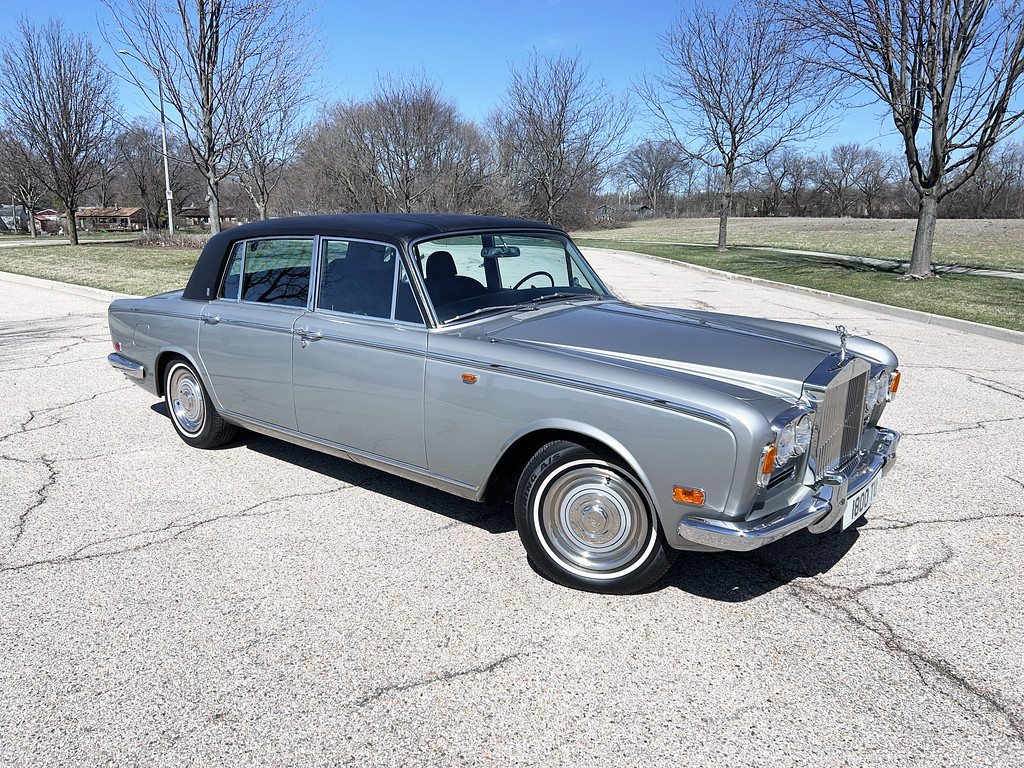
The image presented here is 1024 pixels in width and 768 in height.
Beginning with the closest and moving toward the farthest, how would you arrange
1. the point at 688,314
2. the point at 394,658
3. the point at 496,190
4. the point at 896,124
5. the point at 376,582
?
the point at 394,658, the point at 376,582, the point at 688,314, the point at 896,124, the point at 496,190

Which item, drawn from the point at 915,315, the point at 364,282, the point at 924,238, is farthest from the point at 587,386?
the point at 924,238

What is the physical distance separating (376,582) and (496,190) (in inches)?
1583

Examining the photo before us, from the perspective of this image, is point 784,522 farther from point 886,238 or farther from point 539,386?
point 886,238

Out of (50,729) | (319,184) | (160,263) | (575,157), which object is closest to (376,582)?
(50,729)

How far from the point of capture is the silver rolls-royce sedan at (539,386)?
2.93 m

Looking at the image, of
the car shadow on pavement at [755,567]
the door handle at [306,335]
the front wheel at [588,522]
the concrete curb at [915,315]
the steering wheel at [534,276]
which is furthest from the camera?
the concrete curb at [915,315]

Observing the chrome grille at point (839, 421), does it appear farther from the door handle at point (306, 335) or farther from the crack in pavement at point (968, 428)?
the door handle at point (306, 335)

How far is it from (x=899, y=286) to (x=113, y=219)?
3965 inches

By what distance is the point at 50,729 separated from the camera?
2426 millimetres

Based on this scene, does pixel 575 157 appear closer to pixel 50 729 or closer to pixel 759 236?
pixel 759 236

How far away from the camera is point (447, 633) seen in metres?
3.00

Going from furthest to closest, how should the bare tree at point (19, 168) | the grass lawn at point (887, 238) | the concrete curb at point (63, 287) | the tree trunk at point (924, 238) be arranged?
the bare tree at point (19, 168)
the grass lawn at point (887, 238)
the tree trunk at point (924, 238)
the concrete curb at point (63, 287)

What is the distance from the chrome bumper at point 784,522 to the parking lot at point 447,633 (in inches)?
17.0

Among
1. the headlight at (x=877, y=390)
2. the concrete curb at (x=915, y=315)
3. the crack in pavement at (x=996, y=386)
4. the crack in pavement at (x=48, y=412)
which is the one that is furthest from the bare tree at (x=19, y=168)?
the headlight at (x=877, y=390)
